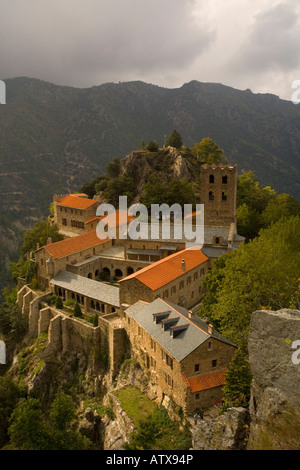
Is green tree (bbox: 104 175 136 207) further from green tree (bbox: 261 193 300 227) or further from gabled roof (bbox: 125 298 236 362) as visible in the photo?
gabled roof (bbox: 125 298 236 362)

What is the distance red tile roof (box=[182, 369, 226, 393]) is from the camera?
24.8 metres

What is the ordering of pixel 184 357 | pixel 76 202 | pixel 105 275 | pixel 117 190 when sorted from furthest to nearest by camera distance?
1. pixel 117 190
2. pixel 76 202
3. pixel 105 275
4. pixel 184 357

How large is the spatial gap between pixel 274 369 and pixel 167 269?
24079mm

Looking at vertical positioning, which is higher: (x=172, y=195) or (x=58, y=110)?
(x=58, y=110)

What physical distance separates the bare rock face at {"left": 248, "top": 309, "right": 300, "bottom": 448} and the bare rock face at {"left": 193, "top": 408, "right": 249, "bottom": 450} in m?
1.28

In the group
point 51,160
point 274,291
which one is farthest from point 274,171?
point 274,291

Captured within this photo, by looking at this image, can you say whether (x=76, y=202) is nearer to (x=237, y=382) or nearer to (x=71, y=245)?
(x=71, y=245)

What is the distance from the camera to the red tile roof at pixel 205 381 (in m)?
24.8

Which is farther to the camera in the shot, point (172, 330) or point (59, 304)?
point (59, 304)

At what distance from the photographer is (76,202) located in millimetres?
68812

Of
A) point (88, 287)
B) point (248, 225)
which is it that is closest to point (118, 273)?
point (88, 287)

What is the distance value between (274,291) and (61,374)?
2462cm
